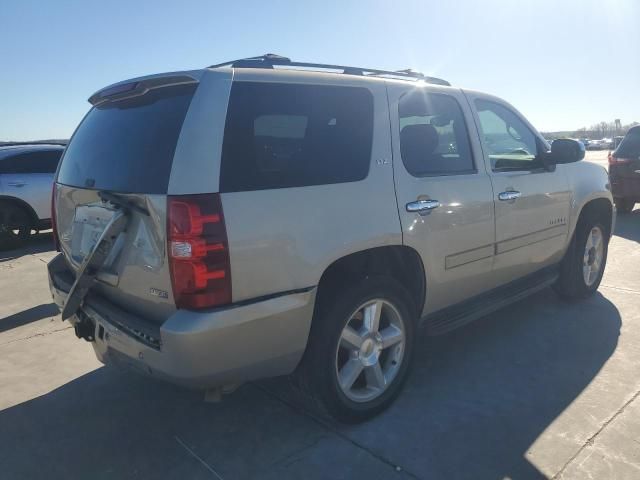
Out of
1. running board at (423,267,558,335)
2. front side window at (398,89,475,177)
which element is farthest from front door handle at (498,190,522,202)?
A: running board at (423,267,558,335)

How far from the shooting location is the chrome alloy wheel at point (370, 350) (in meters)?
2.86

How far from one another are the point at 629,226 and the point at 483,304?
6.43 metres

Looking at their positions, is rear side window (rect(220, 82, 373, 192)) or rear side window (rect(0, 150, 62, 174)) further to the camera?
rear side window (rect(0, 150, 62, 174))

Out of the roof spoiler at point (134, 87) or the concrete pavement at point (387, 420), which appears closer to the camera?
the roof spoiler at point (134, 87)

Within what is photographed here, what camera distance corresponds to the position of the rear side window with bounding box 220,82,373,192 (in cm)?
235

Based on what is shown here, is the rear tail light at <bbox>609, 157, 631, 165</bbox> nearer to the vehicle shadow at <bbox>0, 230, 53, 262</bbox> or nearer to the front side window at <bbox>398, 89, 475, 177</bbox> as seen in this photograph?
the front side window at <bbox>398, 89, 475, 177</bbox>

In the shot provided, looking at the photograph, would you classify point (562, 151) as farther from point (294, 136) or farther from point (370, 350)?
point (294, 136)

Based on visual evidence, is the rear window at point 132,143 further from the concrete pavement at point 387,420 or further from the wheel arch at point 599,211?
the wheel arch at point 599,211

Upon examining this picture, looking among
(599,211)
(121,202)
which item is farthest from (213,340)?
(599,211)

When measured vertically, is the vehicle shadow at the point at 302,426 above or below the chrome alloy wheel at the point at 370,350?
below

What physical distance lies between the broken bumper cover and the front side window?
45.9 inches

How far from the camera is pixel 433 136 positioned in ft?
10.9

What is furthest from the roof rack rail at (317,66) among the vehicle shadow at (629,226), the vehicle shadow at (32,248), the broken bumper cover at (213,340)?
the vehicle shadow at (32,248)

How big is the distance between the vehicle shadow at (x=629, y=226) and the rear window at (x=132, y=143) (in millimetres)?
7246
